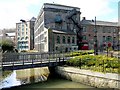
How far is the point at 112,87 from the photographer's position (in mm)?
19688

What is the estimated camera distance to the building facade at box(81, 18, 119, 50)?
62156mm

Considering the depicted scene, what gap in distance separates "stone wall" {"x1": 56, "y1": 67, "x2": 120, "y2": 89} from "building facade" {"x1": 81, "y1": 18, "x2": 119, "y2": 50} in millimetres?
35769

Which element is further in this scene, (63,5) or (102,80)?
(63,5)

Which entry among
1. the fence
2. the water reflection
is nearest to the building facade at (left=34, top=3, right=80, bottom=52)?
the water reflection

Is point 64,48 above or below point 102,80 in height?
above

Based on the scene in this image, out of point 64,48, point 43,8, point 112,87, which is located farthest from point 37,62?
point 43,8

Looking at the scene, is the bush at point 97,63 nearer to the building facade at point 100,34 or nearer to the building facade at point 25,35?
the building facade at point 100,34

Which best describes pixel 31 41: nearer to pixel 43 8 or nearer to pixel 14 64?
pixel 43 8

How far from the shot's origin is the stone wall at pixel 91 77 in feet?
65.2

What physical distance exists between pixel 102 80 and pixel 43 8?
123ft

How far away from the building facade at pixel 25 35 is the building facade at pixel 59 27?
2946 cm

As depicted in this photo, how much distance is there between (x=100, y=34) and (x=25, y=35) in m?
34.8

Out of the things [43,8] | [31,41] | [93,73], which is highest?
[43,8]

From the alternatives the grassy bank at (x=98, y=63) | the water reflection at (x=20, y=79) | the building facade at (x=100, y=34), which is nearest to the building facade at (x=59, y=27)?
the building facade at (x=100, y=34)
